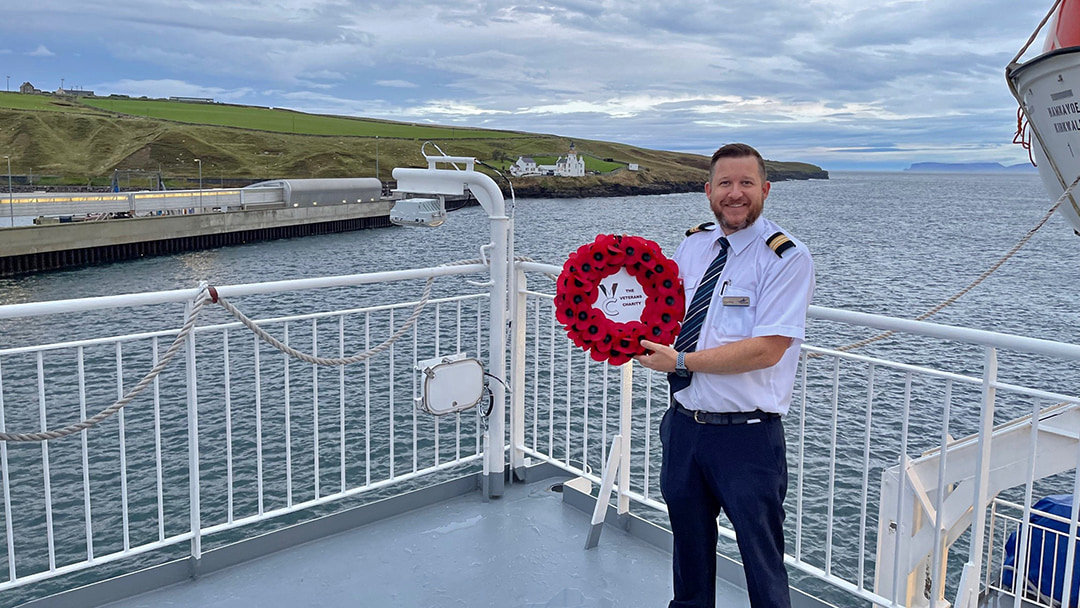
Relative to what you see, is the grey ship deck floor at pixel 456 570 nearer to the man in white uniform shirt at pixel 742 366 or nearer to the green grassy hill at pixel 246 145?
the man in white uniform shirt at pixel 742 366

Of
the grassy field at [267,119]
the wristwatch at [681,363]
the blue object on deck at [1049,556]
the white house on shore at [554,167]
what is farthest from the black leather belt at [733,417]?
the grassy field at [267,119]

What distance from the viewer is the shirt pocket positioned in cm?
197

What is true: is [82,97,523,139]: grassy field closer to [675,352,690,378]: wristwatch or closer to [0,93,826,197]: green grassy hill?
[0,93,826,197]: green grassy hill

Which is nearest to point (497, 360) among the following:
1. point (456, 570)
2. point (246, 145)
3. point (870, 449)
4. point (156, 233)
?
point (456, 570)

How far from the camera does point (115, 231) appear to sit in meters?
38.2

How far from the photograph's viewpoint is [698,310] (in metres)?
2.08

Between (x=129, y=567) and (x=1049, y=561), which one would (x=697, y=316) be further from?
(x=129, y=567)

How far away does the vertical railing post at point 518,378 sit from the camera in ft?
12.4

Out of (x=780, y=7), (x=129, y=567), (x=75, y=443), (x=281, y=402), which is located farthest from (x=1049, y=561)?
(x=780, y=7)

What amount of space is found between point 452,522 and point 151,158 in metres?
90.5

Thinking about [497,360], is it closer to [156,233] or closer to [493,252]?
[493,252]

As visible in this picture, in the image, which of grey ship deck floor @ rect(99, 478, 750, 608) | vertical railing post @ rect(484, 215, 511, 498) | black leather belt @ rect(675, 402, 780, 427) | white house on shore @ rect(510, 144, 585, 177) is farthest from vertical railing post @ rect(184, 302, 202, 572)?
white house on shore @ rect(510, 144, 585, 177)

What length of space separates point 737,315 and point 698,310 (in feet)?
0.41

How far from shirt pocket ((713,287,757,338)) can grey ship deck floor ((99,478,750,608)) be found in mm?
1328
